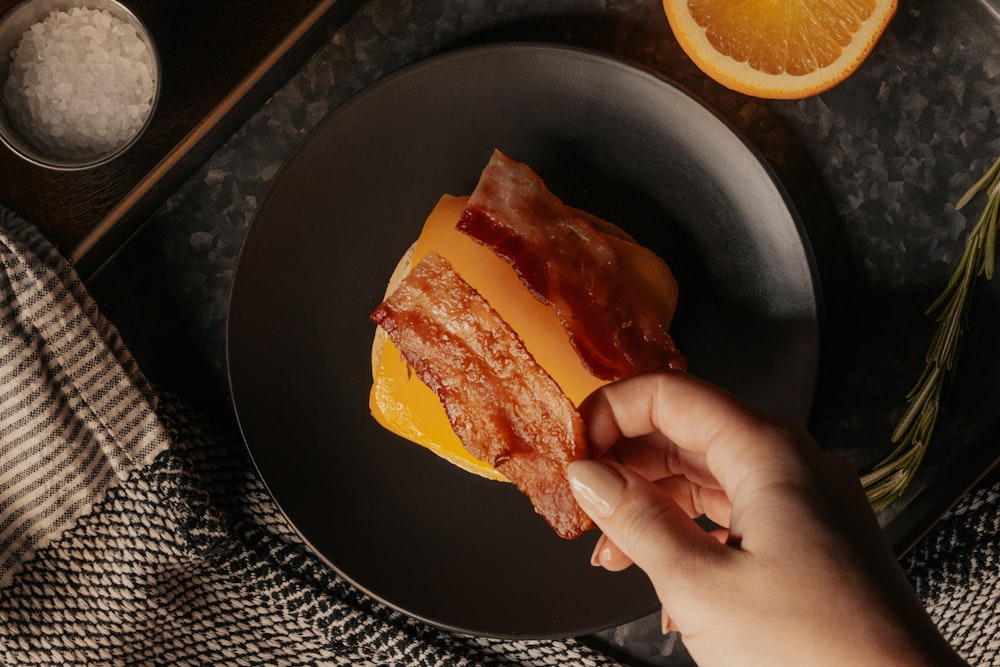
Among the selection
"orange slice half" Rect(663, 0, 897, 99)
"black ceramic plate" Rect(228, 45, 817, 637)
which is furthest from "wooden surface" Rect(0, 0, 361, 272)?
"orange slice half" Rect(663, 0, 897, 99)

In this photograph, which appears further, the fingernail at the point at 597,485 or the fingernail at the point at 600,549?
the fingernail at the point at 600,549

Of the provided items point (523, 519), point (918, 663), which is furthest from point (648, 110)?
point (918, 663)

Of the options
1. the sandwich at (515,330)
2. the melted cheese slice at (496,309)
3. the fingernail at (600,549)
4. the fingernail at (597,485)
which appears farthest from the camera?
the melted cheese slice at (496,309)

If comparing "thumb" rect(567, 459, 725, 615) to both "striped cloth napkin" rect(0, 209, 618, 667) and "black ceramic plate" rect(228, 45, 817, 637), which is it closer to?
"black ceramic plate" rect(228, 45, 817, 637)

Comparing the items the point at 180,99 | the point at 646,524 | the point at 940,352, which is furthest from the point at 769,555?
the point at 180,99

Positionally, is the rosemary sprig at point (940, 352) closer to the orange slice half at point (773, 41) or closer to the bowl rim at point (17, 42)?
the orange slice half at point (773, 41)

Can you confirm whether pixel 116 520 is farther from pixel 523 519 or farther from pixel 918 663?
pixel 918 663

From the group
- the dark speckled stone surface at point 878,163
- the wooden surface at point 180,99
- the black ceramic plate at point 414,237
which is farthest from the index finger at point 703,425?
the wooden surface at point 180,99

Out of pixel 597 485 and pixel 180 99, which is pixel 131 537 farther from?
pixel 597 485
